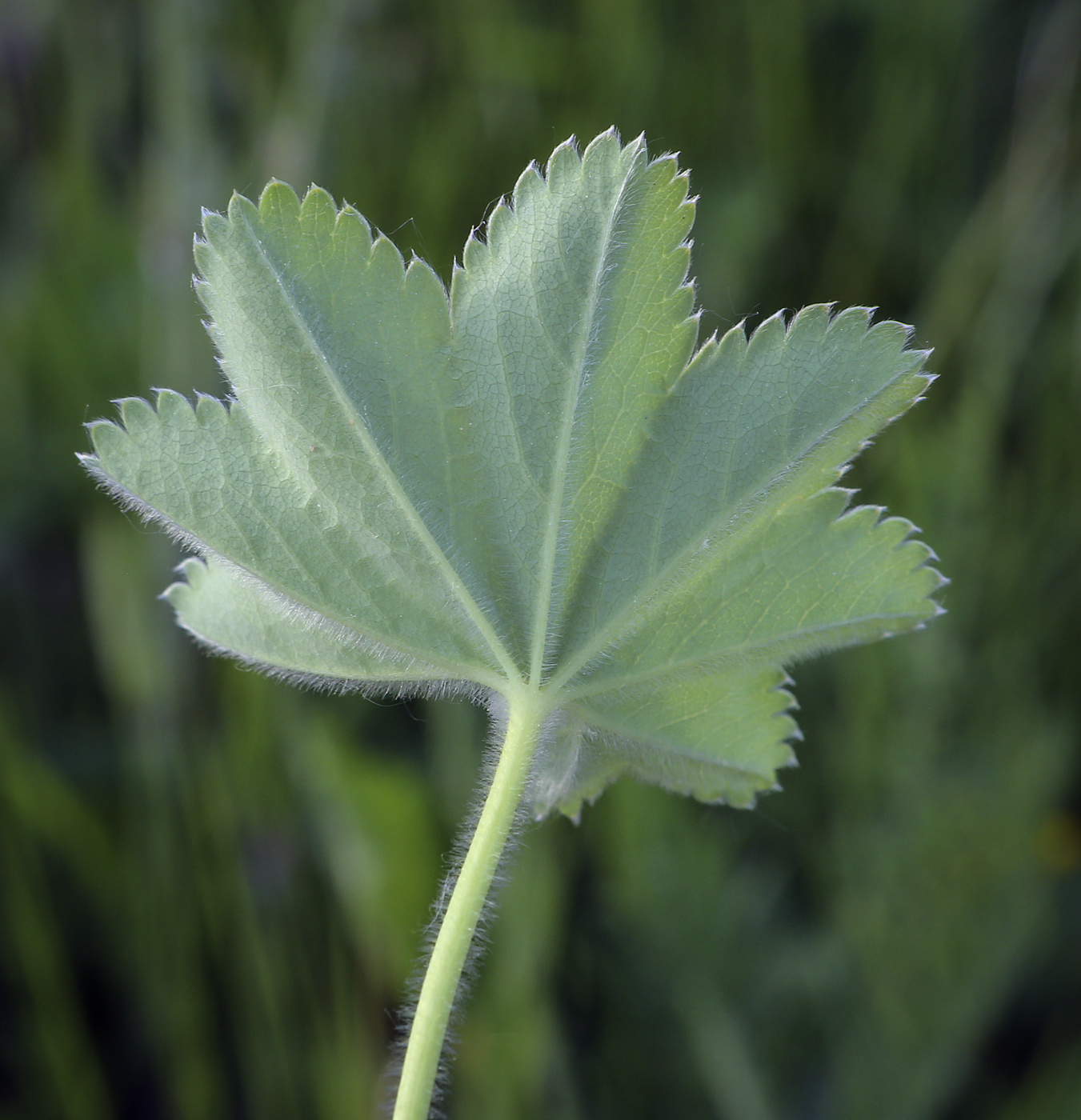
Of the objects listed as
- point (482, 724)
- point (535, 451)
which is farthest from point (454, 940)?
point (482, 724)

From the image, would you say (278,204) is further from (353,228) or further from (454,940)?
(454,940)

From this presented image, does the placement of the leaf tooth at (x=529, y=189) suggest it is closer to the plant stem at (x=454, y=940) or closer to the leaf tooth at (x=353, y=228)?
the leaf tooth at (x=353, y=228)

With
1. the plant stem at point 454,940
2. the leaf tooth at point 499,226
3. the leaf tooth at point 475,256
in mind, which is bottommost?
the plant stem at point 454,940

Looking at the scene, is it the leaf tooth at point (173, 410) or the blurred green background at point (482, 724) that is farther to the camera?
the blurred green background at point (482, 724)

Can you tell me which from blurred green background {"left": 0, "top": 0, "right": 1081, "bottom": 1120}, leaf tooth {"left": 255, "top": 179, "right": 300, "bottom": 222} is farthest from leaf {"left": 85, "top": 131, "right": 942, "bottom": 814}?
blurred green background {"left": 0, "top": 0, "right": 1081, "bottom": 1120}

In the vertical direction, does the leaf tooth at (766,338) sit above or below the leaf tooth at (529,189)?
below

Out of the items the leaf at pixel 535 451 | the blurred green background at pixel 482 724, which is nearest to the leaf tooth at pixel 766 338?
the leaf at pixel 535 451
